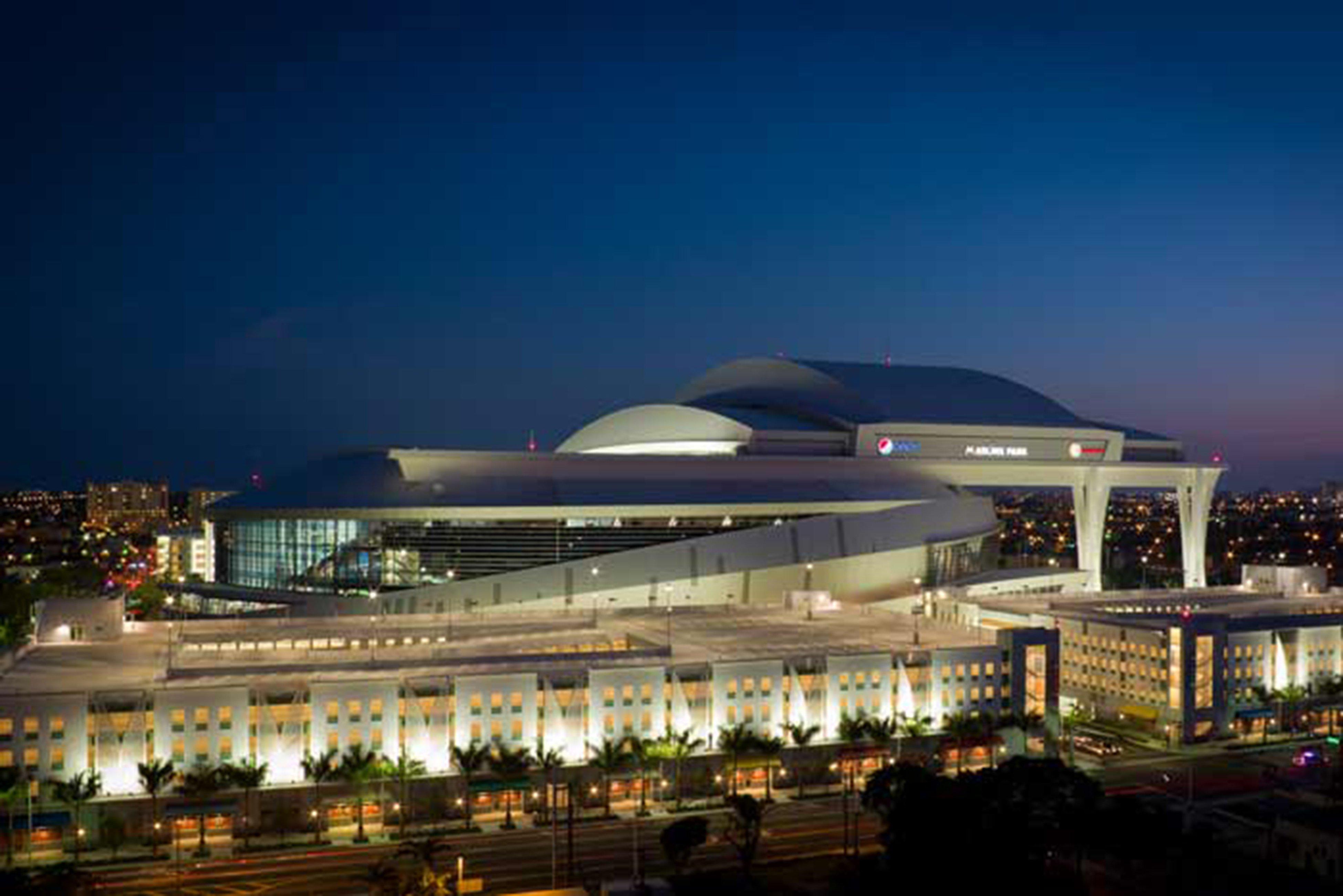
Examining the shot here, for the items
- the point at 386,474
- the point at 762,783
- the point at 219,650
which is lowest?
the point at 762,783

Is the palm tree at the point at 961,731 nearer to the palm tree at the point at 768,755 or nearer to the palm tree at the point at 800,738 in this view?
the palm tree at the point at 800,738

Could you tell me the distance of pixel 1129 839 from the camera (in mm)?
38594

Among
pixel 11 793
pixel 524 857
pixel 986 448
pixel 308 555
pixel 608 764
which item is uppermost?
pixel 986 448

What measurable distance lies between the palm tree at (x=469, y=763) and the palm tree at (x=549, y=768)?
2.03 meters

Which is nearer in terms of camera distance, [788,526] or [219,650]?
[219,650]

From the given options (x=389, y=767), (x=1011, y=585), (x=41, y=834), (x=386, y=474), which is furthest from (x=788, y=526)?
(x=41, y=834)

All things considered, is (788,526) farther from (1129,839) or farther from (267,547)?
(1129,839)

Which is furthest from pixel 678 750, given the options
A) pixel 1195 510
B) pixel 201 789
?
pixel 1195 510

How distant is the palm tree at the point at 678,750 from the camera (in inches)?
1918

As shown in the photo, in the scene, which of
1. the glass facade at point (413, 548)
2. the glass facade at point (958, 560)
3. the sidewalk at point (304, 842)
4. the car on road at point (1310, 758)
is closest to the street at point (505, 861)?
the sidewalk at point (304, 842)

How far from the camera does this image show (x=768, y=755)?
50.0 meters

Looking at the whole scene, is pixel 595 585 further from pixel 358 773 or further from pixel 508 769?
pixel 358 773

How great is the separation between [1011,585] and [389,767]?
5971 centimetres

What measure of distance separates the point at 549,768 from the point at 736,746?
7.62m
